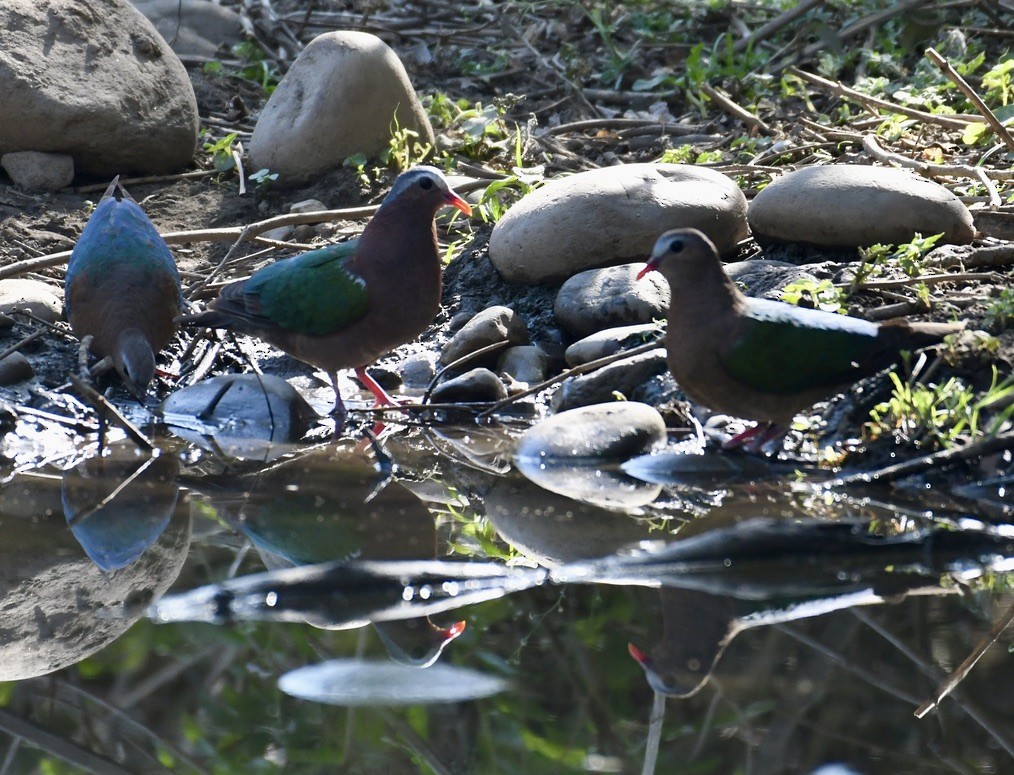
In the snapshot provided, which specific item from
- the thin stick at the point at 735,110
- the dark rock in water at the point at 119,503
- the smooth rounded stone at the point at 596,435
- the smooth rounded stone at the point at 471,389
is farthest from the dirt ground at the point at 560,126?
the smooth rounded stone at the point at 596,435

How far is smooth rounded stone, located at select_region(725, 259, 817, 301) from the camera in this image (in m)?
5.42

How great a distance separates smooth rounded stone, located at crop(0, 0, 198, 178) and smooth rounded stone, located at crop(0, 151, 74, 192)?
6cm

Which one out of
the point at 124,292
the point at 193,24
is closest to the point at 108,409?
the point at 124,292

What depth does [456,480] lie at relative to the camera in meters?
4.48

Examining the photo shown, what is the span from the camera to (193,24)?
1019 cm

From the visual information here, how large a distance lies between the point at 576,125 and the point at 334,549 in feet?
16.8

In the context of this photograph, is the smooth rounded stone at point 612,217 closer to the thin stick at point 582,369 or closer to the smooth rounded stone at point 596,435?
the thin stick at point 582,369

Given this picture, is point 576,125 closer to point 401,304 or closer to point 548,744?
point 401,304

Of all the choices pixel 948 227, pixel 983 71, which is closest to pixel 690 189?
pixel 948 227

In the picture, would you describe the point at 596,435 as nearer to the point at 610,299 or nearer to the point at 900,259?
the point at 610,299

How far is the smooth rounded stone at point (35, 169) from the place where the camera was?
302 inches

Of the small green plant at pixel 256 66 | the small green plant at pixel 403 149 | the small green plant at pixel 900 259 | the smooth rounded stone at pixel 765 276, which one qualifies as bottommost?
the small green plant at pixel 256 66

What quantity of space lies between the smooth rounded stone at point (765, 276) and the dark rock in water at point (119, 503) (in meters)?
2.57

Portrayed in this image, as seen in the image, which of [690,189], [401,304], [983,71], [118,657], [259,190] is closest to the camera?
[118,657]
